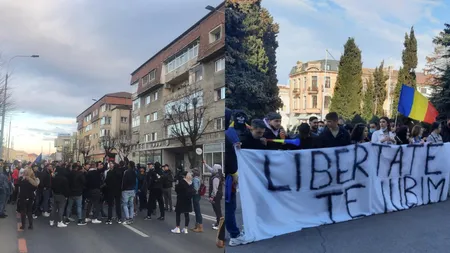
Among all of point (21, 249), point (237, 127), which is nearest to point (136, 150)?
point (237, 127)

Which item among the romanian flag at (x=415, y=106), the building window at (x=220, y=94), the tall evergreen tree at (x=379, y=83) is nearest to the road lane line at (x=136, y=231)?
the building window at (x=220, y=94)

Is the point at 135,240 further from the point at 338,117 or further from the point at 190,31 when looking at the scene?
the point at 338,117

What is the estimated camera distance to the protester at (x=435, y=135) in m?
6.49

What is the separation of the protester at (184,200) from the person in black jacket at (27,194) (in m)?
0.52

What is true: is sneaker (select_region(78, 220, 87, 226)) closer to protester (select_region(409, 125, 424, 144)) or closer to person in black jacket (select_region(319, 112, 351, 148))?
person in black jacket (select_region(319, 112, 351, 148))

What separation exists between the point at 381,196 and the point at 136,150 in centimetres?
472

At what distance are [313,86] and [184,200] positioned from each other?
3.45ft

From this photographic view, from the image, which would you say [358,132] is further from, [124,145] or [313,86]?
[124,145]

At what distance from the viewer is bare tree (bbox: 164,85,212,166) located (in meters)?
1.43

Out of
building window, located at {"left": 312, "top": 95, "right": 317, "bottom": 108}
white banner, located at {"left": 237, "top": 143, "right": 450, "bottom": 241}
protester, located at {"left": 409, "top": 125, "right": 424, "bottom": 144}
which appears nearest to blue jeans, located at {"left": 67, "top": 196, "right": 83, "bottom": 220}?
white banner, located at {"left": 237, "top": 143, "right": 450, "bottom": 241}

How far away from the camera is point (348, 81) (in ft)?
7.81

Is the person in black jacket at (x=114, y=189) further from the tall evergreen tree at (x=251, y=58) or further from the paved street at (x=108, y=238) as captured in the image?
the tall evergreen tree at (x=251, y=58)

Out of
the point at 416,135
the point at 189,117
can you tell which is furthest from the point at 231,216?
the point at 416,135

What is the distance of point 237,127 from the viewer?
1613mm
